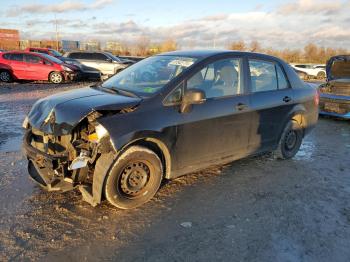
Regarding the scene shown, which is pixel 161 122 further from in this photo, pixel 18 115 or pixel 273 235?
pixel 18 115

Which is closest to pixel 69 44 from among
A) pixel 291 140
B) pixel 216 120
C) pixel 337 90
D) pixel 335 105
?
pixel 337 90

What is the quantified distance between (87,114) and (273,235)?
7.55ft

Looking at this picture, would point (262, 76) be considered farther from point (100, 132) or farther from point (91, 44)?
point (91, 44)

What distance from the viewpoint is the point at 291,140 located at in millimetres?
5754

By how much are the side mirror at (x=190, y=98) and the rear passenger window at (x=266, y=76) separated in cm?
126

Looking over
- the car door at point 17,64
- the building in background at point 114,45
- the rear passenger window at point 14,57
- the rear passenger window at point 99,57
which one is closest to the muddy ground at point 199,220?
the car door at point 17,64

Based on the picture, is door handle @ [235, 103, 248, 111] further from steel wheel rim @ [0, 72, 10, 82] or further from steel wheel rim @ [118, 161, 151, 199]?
steel wheel rim @ [0, 72, 10, 82]

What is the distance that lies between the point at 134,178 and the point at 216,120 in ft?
4.35

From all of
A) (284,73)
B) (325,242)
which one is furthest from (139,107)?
(284,73)

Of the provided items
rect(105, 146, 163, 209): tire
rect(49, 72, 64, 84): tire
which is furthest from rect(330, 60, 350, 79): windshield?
rect(49, 72, 64, 84): tire

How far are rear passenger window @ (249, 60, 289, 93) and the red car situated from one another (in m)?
13.3

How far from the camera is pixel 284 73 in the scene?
554 centimetres

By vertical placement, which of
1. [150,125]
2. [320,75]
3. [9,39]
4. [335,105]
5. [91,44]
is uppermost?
[9,39]

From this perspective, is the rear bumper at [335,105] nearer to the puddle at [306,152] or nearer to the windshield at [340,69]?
the windshield at [340,69]
